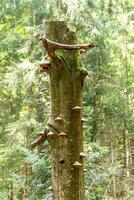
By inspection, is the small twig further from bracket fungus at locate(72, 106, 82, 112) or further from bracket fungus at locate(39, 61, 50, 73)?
bracket fungus at locate(72, 106, 82, 112)

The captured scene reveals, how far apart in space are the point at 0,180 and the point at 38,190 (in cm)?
690

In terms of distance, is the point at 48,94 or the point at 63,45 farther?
the point at 48,94

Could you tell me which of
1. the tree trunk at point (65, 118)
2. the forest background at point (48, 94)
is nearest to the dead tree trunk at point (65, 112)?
the tree trunk at point (65, 118)

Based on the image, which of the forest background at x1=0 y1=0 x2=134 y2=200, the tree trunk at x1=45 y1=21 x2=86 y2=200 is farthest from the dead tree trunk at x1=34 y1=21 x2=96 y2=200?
the forest background at x1=0 y1=0 x2=134 y2=200

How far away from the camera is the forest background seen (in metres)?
7.53

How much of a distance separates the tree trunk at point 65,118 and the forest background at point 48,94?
13.5 feet

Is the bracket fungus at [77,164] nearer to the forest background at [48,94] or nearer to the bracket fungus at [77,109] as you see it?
the bracket fungus at [77,109]

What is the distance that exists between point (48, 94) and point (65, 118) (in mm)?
6123

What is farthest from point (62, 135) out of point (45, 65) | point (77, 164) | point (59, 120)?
point (45, 65)

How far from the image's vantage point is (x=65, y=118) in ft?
8.21

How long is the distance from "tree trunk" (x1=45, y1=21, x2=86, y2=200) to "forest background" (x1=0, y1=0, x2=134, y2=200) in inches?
162

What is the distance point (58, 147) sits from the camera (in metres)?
2.50

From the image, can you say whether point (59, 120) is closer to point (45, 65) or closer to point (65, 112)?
point (65, 112)

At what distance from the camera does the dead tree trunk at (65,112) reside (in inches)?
97.2
